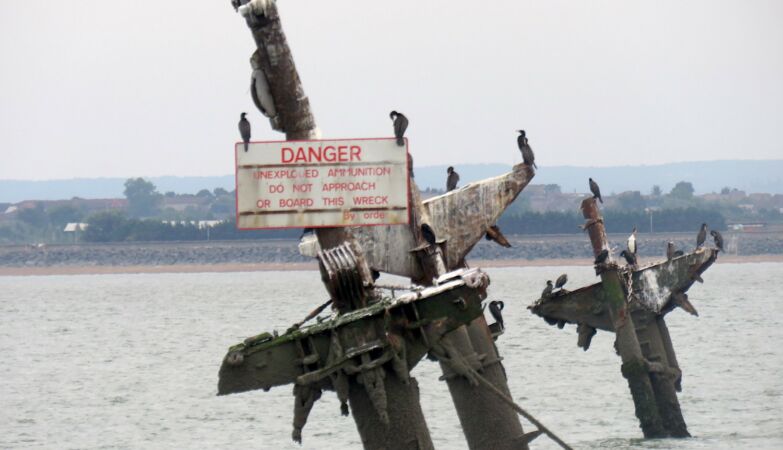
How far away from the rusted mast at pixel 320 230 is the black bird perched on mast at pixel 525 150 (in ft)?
16.7

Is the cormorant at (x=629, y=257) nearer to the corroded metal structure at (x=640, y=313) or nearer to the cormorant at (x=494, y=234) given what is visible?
the corroded metal structure at (x=640, y=313)

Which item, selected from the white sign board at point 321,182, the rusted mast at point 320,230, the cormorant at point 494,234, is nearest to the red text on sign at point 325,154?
the white sign board at point 321,182

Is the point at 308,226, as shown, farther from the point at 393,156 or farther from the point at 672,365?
the point at 672,365

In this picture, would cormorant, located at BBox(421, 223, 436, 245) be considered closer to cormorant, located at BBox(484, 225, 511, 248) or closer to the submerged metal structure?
the submerged metal structure

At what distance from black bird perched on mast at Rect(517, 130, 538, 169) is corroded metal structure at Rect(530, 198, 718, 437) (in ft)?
14.1

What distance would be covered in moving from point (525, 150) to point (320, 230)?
18.8ft

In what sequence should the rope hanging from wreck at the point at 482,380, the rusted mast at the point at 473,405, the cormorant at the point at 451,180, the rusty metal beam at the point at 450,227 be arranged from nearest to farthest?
the rope hanging from wreck at the point at 482,380
the rusty metal beam at the point at 450,227
the rusted mast at the point at 473,405
the cormorant at the point at 451,180

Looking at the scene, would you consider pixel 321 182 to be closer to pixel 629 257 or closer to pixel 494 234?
pixel 494 234

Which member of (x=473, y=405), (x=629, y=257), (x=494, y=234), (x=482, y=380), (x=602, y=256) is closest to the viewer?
(x=482, y=380)

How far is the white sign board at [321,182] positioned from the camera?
18.4 m

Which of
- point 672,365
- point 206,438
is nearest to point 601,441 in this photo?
point 672,365

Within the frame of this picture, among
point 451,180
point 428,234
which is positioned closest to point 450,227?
point 428,234

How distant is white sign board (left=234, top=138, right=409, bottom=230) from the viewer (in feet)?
60.5

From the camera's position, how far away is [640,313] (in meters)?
29.8
